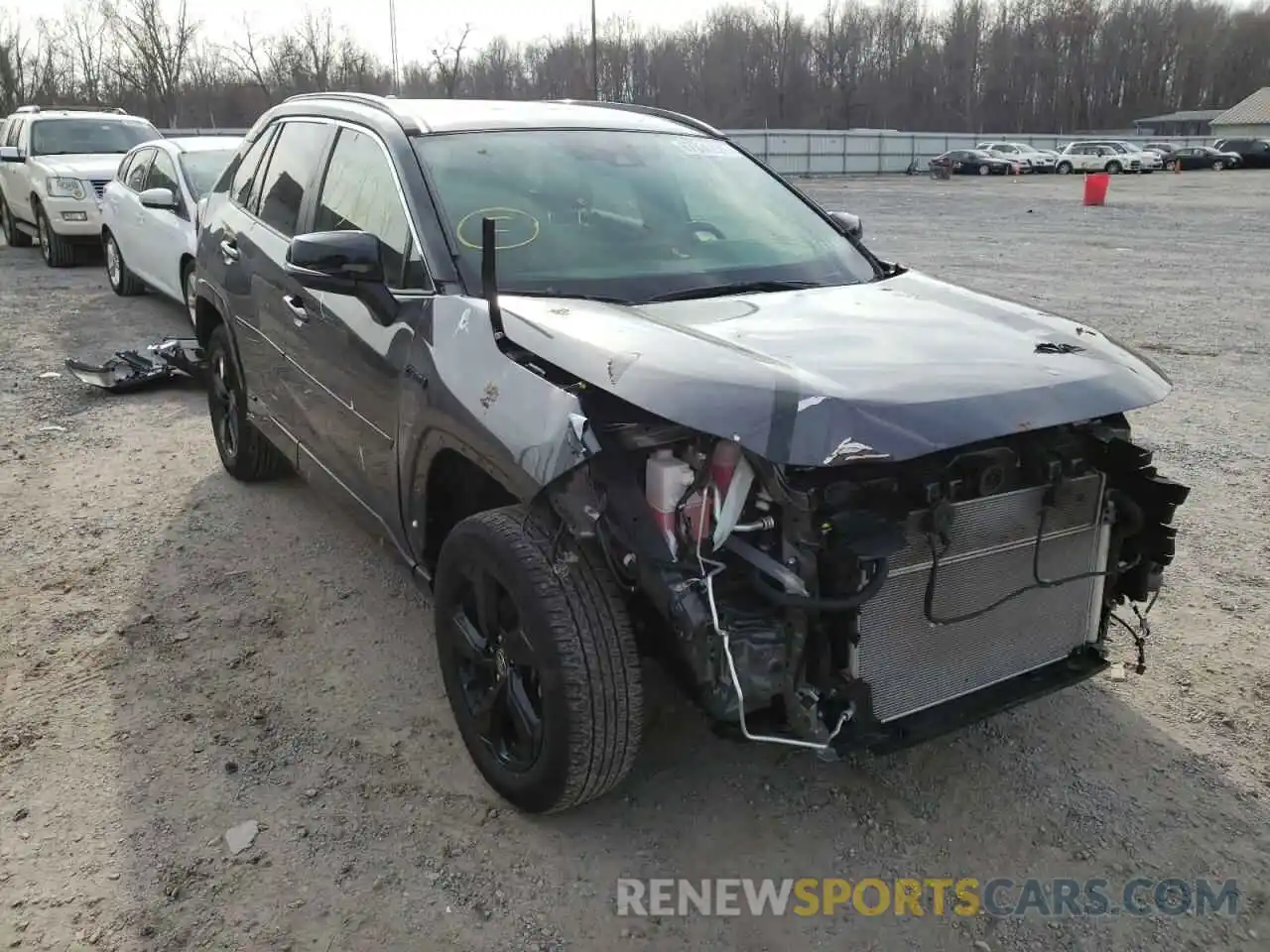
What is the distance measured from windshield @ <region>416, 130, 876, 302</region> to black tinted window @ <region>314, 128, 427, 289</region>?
0.15 meters

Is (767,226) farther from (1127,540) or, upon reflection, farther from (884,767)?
(884,767)

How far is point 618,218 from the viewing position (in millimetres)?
3500

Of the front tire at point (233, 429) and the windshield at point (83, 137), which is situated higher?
the windshield at point (83, 137)

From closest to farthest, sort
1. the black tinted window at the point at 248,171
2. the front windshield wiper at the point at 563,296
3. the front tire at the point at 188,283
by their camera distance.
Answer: the front windshield wiper at the point at 563,296 < the black tinted window at the point at 248,171 < the front tire at the point at 188,283

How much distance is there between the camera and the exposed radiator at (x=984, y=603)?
2514 mm

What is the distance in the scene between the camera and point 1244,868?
2.68 metres

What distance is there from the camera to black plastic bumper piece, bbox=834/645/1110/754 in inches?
98.7

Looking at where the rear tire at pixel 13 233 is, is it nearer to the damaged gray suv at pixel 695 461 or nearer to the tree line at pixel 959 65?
the damaged gray suv at pixel 695 461

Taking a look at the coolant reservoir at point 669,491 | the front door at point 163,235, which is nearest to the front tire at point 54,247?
the front door at point 163,235

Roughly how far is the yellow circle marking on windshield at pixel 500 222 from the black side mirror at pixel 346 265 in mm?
263

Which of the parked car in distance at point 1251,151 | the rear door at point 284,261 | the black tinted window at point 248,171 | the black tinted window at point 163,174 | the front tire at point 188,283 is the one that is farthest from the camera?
the parked car in distance at point 1251,151

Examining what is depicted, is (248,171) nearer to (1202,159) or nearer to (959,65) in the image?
(1202,159)

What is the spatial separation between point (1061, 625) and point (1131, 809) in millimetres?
558

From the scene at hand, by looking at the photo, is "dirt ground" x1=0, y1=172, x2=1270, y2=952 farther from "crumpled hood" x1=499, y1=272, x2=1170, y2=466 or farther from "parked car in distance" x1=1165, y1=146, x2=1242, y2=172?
"parked car in distance" x1=1165, y1=146, x2=1242, y2=172
